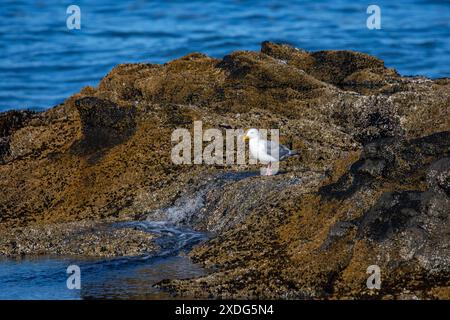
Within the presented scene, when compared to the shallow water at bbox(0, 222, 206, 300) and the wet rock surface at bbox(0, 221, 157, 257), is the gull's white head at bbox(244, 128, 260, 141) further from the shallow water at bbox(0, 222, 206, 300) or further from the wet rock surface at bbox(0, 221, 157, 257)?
the wet rock surface at bbox(0, 221, 157, 257)

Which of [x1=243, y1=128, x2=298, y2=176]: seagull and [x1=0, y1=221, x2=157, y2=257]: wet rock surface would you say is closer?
[x1=0, y1=221, x2=157, y2=257]: wet rock surface

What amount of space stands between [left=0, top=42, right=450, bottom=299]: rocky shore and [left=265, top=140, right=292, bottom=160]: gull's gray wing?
4.9 inches

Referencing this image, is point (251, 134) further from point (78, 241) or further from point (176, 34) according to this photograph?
point (176, 34)

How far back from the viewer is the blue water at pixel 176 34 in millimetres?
21266

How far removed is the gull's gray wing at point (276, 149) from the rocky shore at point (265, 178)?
13 cm

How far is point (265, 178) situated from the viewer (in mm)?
7809

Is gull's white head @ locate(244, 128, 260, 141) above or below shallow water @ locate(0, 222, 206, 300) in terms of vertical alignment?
above

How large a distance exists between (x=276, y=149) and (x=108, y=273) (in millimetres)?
2032

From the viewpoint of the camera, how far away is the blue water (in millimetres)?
21266

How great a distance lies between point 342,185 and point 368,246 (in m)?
0.91

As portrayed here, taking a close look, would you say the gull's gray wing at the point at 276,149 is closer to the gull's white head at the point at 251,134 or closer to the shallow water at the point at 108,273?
the gull's white head at the point at 251,134

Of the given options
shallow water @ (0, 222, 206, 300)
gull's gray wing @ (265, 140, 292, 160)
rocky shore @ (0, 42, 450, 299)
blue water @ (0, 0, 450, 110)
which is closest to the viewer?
rocky shore @ (0, 42, 450, 299)

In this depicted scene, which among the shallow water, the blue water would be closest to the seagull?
the shallow water

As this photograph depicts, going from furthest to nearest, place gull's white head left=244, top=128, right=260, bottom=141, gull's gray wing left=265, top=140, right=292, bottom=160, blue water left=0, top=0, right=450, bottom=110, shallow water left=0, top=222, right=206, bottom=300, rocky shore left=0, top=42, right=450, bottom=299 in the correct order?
blue water left=0, top=0, right=450, bottom=110 < gull's white head left=244, top=128, right=260, bottom=141 < gull's gray wing left=265, top=140, right=292, bottom=160 < shallow water left=0, top=222, right=206, bottom=300 < rocky shore left=0, top=42, right=450, bottom=299
